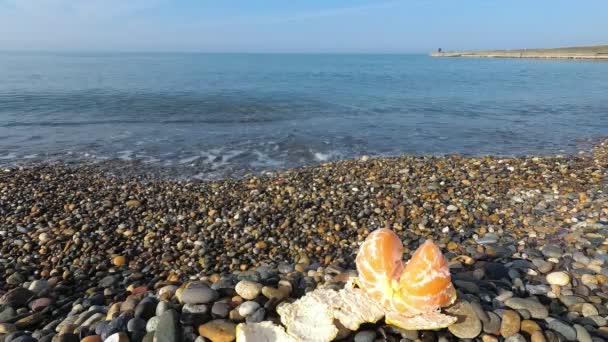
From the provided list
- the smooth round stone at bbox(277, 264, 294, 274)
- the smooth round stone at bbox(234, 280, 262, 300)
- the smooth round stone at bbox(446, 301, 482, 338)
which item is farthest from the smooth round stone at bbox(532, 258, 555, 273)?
the smooth round stone at bbox(234, 280, 262, 300)

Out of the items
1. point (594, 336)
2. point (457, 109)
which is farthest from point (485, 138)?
point (594, 336)

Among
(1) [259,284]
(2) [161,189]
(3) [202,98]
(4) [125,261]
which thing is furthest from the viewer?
(3) [202,98]

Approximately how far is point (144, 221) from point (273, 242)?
2.38 metres

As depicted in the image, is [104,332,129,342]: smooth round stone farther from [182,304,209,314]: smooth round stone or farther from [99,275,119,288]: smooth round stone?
[99,275,119,288]: smooth round stone

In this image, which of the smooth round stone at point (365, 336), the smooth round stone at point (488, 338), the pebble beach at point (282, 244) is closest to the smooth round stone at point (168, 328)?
the pebble beach at point (282, 244)

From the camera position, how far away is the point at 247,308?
3066 mm

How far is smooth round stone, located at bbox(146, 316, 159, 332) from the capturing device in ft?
9.56

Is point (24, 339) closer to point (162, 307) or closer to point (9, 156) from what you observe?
point (162, 307)

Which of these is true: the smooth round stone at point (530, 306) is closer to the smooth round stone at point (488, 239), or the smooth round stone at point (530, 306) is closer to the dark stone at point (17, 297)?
the smooth round stone at point (488, 239)

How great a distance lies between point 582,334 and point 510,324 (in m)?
0.54

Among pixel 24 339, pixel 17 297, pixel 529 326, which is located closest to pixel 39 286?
pixel 17 297

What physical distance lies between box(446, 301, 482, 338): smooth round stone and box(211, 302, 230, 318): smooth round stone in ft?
5.80

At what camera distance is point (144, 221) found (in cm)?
631

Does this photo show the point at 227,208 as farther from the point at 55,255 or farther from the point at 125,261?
the point at 55,255
